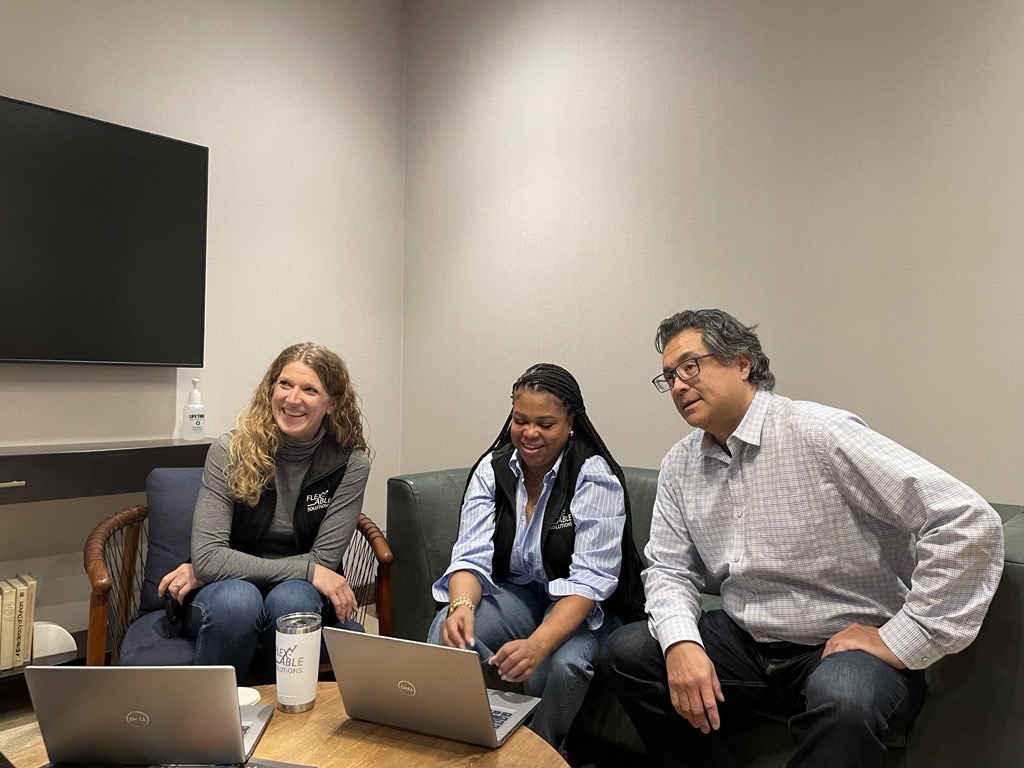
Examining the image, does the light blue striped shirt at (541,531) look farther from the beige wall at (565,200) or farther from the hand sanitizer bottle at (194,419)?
the hand sanitizer bottle at (194,419)

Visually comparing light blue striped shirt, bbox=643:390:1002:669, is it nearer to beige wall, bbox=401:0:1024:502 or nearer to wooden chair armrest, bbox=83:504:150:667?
beige wall, bbox=401:0:1024:502

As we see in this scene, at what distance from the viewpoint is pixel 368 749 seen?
4.34 ft

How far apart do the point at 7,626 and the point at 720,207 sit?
2.63 meters

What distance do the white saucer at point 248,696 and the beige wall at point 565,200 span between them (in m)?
1.64

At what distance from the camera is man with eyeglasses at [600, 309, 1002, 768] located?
1.51 m

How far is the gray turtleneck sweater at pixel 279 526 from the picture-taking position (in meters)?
2.11

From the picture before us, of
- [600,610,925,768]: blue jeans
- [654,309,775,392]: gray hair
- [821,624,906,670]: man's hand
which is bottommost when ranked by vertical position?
[600,610,925,768]: blue jeans

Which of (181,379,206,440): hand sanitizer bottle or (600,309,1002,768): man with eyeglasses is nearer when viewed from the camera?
(600,309,1002,768): man with eyeglasses

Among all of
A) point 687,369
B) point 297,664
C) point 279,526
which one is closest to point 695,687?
point 687,369

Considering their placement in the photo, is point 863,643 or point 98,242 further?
point 98,242

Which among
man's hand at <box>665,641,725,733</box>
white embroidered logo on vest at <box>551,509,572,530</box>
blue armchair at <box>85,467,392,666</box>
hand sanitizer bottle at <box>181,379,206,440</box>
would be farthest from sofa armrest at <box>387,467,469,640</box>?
man's hand at <box>665,641,725,733</box>

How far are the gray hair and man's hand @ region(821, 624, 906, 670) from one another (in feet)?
1.85

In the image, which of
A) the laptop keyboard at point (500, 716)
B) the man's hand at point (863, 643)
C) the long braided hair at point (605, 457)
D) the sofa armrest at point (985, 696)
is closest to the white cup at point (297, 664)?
the laptop keyboard at point (500, 716)

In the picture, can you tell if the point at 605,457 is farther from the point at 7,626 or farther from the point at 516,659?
the point at 7,626
